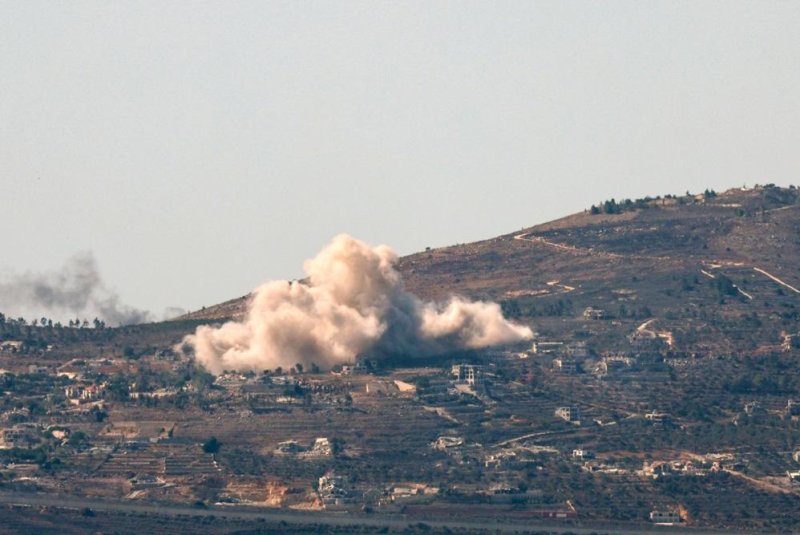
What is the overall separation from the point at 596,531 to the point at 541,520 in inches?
205

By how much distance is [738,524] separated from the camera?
199125 millimetres

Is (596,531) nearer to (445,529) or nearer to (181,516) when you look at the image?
(445,529)

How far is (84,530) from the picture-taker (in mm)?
195250

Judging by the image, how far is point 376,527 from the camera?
196375 millimetres

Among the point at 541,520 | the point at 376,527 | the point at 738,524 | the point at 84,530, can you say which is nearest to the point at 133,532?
the point at 84,530

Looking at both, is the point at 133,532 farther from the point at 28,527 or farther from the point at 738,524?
the point at 738,524

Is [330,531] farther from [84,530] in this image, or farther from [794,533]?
[794,533]

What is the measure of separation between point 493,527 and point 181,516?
74.0ft

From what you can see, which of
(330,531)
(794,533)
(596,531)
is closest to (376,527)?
(330,531)

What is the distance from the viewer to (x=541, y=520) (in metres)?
200

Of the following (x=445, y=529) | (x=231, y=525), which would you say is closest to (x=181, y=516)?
(x=231, y=525)

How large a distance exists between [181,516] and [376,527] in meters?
14.5

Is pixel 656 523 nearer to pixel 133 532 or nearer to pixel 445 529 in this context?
pixel 445 529

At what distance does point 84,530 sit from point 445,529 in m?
25.5
